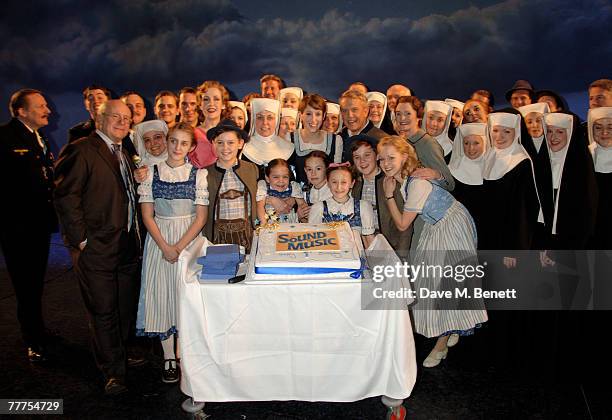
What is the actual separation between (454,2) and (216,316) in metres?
7.34

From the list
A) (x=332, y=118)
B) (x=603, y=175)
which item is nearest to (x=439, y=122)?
(x=332, y=118)

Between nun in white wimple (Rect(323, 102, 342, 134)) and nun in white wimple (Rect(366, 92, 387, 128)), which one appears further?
nun in white wimple (Rect(323, 102, 342, 134))

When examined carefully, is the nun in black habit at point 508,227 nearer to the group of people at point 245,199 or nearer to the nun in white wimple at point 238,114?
the group of people at point 245,199

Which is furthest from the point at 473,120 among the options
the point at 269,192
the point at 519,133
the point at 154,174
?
the point at 154,174

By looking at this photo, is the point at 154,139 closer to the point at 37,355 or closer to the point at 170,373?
the point at 170,373

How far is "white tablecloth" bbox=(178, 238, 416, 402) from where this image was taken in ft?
7.47

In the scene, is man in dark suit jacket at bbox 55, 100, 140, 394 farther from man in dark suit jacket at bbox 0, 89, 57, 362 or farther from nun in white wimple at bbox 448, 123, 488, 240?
nun in white wimple at bbox 448, 123, 488, 240

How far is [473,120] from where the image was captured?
4359 millimetres

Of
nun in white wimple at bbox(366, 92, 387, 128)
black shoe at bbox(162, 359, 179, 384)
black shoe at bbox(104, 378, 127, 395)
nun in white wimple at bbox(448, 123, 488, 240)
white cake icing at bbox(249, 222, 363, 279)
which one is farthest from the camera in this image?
nun in white wimple at bbox(366, 92, 387, 128)

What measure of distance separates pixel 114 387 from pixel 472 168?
3098 millimetres

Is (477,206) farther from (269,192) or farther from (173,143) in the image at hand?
(173,143)

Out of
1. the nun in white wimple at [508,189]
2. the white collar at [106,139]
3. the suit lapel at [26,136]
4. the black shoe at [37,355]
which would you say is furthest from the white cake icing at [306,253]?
the black shoe at [37,355]

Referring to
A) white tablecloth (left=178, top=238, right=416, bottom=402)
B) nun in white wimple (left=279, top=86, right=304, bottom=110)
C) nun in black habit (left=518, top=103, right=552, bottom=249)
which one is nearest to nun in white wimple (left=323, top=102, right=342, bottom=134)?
nun in white wimple (left=279, top=86, right=304, bottom=110)

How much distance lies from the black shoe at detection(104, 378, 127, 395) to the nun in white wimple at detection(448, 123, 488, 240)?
2875mm
